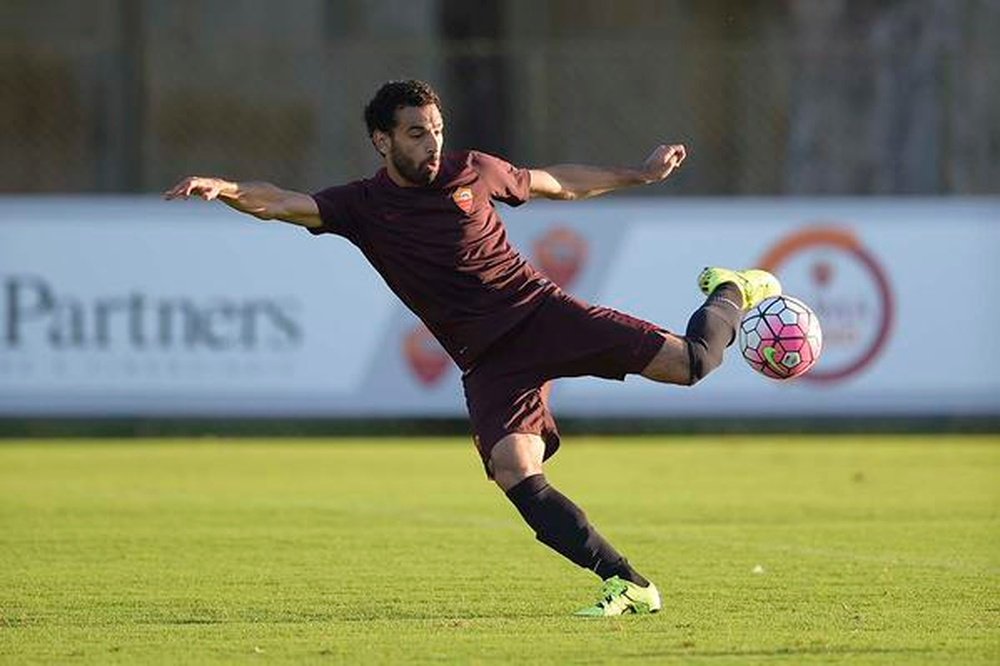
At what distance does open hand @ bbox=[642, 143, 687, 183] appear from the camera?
9477 millimetres

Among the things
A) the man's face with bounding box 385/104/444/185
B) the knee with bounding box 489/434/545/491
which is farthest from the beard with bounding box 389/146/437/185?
the knee with bounding box 489/434/545/491

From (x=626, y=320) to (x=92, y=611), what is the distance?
7.80ft

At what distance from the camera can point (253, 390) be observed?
723 inches

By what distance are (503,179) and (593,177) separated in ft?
1.38

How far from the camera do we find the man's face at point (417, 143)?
902 cm

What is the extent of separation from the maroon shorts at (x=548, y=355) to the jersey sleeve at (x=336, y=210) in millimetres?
739

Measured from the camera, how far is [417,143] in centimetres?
907

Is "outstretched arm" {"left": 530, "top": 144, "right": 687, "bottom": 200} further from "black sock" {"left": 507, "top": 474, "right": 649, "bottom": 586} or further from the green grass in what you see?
the green grass

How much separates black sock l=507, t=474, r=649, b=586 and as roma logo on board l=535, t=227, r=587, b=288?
9.57m

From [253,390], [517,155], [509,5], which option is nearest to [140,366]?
[253,390]

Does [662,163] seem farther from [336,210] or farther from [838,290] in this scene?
[838,290]

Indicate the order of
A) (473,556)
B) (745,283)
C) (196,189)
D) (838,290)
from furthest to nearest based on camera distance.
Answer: (838,290)
(473,556)
(745,283)
(196,189)

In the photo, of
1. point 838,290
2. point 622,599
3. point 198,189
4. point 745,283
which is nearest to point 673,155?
point 745,283

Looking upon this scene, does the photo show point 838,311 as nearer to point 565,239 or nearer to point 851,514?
point 565,239
